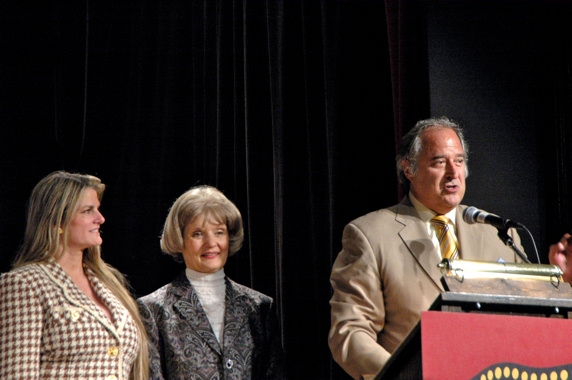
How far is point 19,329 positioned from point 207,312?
80 centimetres

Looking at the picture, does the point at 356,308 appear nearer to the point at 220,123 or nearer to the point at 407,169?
the point at 407,169

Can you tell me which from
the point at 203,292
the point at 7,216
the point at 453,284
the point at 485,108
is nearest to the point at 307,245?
the point at 203,292

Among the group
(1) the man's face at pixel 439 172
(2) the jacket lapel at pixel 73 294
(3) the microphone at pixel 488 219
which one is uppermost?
(1) the man's face at pixel 439 172

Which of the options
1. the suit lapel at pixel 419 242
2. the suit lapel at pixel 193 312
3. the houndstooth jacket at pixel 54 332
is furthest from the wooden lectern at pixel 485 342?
the suit lapel at pixel 193 312

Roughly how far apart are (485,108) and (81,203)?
1.70 metres

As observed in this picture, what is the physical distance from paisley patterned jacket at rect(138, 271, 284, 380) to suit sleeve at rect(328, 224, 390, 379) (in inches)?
23.9

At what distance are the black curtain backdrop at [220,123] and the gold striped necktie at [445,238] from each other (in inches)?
35.4

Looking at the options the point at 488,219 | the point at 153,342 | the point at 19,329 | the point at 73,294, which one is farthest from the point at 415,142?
the point at 19,329

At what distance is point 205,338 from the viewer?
320 cm

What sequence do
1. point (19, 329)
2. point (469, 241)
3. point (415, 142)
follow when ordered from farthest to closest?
point (415, 142) < point (469, 241) < point (19, 329)

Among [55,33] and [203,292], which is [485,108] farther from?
[55,33]

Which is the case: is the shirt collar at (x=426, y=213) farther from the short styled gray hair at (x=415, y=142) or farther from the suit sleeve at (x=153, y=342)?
the suit sleeve at (x=153, y=342)

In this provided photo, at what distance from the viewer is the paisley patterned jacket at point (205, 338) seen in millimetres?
3145

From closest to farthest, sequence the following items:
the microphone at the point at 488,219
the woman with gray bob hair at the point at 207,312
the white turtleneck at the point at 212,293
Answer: the microphone at the point at 488,219, the woman with gray bob hair at the point at 207,312, the white turtleneck at the point at 212,293
